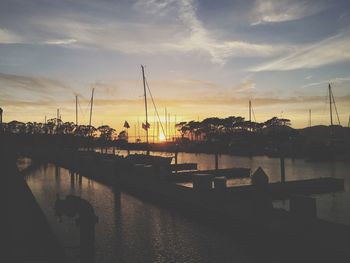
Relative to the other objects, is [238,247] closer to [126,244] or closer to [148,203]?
[126,244]

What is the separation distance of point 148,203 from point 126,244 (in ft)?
30.8

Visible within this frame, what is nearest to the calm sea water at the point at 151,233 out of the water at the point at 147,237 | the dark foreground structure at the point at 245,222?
the water at the point at 147,237

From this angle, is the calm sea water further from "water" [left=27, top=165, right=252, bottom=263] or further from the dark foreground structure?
the dark foreground structure

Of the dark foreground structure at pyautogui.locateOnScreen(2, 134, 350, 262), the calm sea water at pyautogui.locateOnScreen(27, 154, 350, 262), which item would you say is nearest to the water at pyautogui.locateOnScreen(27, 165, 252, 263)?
the calm sea water at pyautogui.locateOnScreen(27, 154, 350, 262)

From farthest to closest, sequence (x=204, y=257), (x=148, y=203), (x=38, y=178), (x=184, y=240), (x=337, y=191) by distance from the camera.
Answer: (x=38, y=178), (x=337, y=191), (x=148, y=203), (x=184, y=240), (x=204, y=257)

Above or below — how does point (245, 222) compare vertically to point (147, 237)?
above

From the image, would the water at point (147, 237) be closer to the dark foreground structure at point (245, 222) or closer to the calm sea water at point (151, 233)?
the calm sea water at point (151, 233)

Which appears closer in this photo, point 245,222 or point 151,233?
point 245,222

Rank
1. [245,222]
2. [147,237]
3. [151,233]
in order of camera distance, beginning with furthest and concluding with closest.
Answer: [151,233] → [147,237] → [245,222]

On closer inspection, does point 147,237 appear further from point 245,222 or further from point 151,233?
point 245,222

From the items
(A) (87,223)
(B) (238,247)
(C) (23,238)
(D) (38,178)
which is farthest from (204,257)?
(D) (38,178)

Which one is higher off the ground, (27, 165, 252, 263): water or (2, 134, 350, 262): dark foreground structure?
(2, 134, 350, 262): dark foreground structure

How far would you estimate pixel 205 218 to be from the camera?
1941cm

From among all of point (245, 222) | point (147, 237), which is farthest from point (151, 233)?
point (245, 222)
